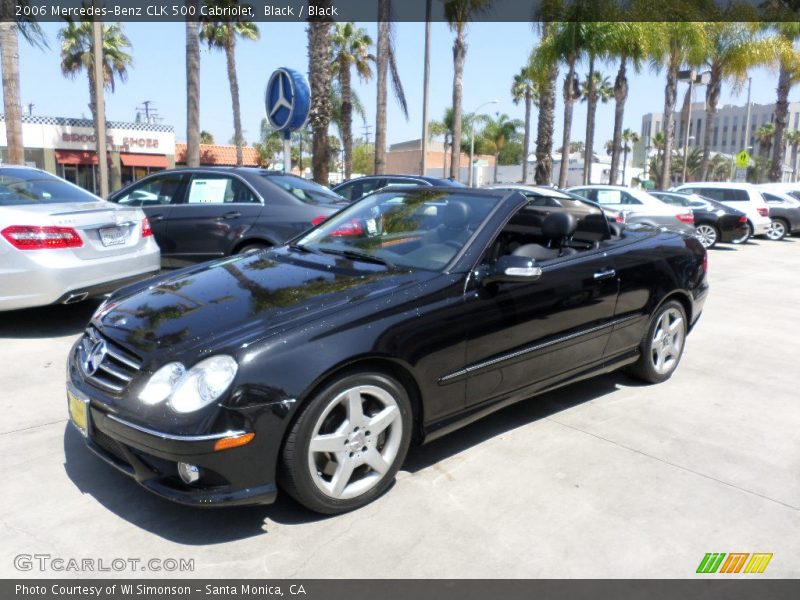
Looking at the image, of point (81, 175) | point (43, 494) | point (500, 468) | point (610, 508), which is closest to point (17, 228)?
point (43, 494)

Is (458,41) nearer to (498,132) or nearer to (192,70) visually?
(192,70)

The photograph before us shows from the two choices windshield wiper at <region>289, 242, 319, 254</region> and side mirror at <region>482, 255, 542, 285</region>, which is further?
windshield wiper at <region>289, 242, 319, 254</region>

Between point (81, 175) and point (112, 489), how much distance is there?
3591 centimetres

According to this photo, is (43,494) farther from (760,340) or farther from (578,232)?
(760,340)

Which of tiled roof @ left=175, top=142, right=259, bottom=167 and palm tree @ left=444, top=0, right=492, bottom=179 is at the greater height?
palm tree @ left=444, top=0, right=492, bottom=179

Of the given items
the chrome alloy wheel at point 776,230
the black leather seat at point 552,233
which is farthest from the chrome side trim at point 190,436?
the chrome alloy wheel at point 776,230

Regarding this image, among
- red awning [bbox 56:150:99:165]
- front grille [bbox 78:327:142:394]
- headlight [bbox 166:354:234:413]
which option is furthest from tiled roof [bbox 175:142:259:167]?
headlight [bbox 166:354:234:413]

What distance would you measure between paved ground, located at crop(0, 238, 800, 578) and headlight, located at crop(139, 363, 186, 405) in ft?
2.07

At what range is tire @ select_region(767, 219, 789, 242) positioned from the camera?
19.2 m

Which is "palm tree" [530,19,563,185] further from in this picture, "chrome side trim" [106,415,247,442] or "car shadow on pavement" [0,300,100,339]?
"chrome side trim" [106,415,247,442]

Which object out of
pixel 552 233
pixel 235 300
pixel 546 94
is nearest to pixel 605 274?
pixel 552 233

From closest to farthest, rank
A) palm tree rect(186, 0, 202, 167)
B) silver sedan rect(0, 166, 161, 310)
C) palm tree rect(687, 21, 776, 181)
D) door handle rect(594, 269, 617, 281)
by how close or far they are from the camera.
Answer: door handle rect(594, 269, 617, 281), silver sedan rect(0, 166, 161, 310), palm tree rect(186, 0, 202, 167), palm tree rect(687, 21, 776, 181)

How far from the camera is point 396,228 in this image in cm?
416
